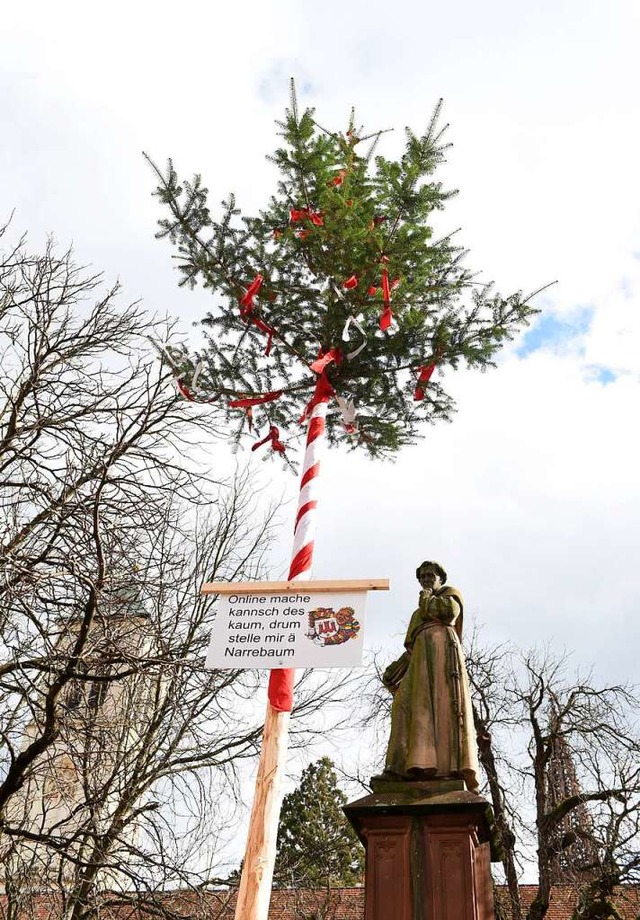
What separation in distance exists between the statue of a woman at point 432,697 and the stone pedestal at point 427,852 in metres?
0.21

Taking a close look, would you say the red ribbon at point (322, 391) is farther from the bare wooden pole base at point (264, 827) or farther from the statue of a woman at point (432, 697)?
the bare wooden pole base at point (264, 827)

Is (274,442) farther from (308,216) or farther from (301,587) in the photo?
(301,587)

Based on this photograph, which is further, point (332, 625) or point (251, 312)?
point (251, 312)

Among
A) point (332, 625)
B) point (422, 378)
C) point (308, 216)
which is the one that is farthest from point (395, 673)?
point (308, 216)

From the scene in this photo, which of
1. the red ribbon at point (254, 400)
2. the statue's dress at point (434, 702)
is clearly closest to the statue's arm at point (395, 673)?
the statue's dress at point (434, 702)

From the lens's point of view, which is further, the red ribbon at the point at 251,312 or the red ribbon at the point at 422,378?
the red ribbon at the point at 422,378

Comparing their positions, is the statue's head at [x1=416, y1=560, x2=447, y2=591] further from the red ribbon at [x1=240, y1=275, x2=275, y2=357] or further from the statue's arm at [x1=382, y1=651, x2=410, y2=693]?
the red ribbon at [x1=240, y1=275, x2=275, y2=357]

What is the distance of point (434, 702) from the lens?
6238 millimetres

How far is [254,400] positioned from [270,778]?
4065 mm

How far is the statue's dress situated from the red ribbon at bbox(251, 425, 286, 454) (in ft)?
9.38

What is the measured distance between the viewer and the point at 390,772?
594cm

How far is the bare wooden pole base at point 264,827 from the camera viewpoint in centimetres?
516

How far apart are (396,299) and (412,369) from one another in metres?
0.73

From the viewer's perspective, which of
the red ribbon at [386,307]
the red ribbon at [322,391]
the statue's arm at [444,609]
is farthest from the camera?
the red ribbon at [386,307]
